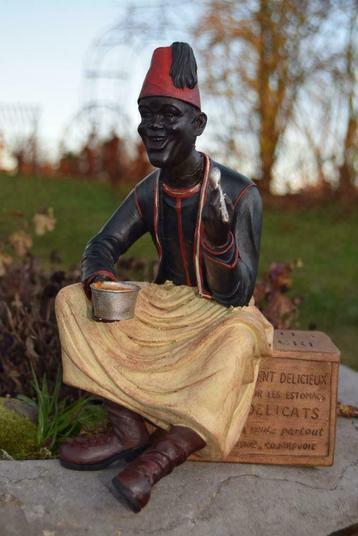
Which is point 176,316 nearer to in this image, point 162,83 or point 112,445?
point 112,445

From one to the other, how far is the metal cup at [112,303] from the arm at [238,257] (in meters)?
0.34

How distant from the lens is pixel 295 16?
1110cm

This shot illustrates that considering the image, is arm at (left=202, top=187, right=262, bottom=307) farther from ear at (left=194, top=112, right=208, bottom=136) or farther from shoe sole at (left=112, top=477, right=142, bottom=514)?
shoe sole at (left=112, top=477, right=142, bottom=514)

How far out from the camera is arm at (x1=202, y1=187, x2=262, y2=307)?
296cm

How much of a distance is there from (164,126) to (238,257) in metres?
0.62

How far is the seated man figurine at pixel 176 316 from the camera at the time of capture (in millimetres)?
2934

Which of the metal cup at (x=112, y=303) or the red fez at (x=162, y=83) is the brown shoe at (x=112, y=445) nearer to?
the metal cup at (x=112, y=303)

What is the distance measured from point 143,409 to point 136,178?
8947mm

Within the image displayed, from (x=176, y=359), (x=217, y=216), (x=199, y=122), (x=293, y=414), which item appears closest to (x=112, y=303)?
(x=176, y=359)

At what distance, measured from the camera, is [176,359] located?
3.09m

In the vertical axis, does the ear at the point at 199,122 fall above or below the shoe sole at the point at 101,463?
above

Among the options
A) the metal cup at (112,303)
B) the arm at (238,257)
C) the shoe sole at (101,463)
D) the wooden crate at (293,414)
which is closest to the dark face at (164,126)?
the arm at (238,257)

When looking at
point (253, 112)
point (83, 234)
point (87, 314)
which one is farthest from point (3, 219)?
point (87, 314)

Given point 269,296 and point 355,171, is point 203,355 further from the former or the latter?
point 355,171
